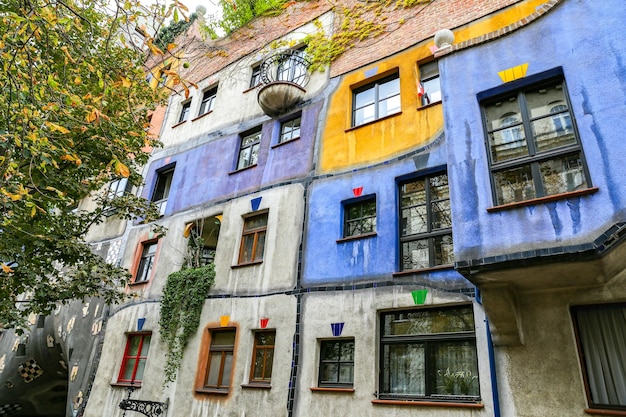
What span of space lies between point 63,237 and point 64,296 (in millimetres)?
1269

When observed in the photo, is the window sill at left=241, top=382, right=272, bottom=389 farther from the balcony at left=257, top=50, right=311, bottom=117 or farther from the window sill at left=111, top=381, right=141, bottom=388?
the balcony at left=257, top=50, right=311, bottom=117

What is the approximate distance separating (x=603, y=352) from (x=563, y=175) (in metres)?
2.26

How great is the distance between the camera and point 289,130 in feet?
37.0

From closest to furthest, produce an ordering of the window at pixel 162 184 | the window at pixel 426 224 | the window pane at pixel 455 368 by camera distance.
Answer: the window pane at pixel 455 368
the window at pixel 426 224
the window at pixel 162 184

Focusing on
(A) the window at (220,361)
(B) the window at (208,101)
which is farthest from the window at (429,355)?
(B) the window at (208,101)

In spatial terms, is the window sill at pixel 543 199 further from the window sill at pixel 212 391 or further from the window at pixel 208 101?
the window at pixel 208 101

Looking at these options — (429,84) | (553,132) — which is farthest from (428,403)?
(429,84)

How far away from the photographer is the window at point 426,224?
23.5 ft

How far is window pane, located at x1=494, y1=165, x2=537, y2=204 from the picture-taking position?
5.35 metres

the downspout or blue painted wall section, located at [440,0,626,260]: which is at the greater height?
blue painted wall section, located at [440,0,626,260]

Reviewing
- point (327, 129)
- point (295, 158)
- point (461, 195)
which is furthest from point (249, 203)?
point (461, 195)

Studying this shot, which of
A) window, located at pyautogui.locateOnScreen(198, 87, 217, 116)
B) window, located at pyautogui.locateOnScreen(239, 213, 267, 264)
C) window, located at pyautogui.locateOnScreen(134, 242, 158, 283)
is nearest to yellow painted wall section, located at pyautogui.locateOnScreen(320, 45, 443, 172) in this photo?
window, located at pyautogui.locateOnScreen(239, 213, 267, 264)

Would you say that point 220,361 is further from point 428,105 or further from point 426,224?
point 428,105

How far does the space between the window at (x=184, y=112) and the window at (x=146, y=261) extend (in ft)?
17.1
